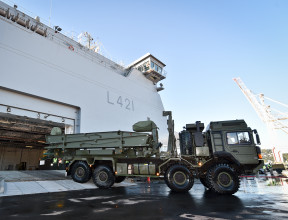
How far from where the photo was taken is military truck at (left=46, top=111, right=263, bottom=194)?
27.6 feet

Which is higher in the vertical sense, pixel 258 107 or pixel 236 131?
pixel 258 107

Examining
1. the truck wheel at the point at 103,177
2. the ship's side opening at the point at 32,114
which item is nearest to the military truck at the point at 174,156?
the truck wheel at the point at 103,177

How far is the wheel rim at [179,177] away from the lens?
8499 millimetres

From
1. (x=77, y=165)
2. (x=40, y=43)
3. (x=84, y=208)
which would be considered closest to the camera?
(x=84, y=208)

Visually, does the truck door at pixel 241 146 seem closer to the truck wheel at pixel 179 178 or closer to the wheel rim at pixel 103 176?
the truck wheel at pixel 179 178

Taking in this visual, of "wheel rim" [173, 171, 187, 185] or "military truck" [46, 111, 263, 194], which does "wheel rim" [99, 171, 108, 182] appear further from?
"wheel rim" [173, 171, 187, 185]

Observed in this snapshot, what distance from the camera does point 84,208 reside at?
17.0 ft

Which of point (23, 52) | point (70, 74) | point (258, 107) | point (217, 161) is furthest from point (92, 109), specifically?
point (258, 107)

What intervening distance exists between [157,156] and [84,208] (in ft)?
16.0

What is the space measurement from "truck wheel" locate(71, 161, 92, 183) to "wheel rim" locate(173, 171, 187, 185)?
494 centimetres

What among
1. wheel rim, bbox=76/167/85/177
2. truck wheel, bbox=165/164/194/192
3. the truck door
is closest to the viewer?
truck wheel, bbox=165/164/194/192

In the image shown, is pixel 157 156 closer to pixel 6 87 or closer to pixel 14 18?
pixel 6 87

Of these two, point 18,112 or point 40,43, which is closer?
point 18,112

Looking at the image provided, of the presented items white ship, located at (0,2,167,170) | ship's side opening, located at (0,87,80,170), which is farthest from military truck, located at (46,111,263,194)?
white ship, located at (0,2,167,170)
